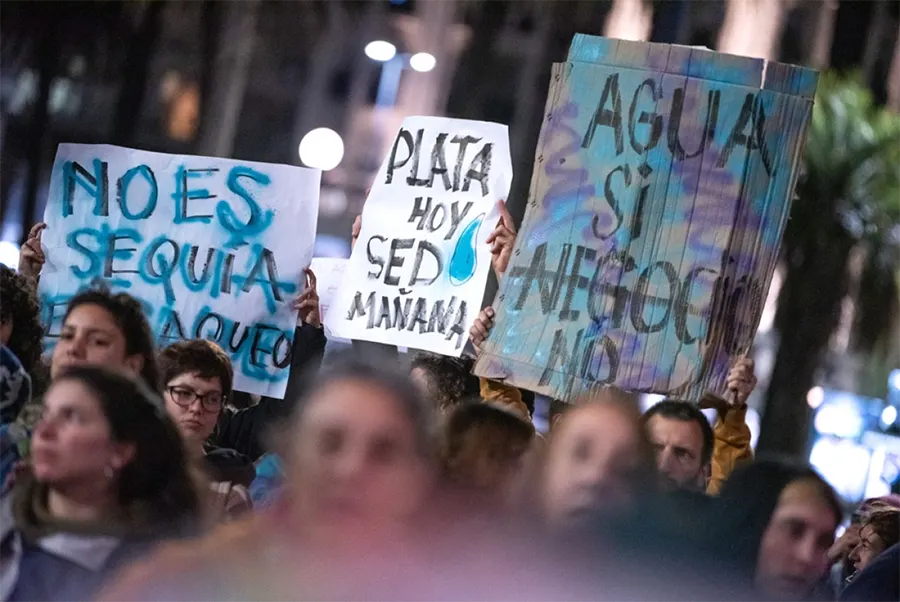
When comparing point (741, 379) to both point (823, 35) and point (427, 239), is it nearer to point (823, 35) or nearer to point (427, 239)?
Answer: point (427, 239)

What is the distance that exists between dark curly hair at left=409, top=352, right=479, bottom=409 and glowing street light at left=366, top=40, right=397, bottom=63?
2763cm

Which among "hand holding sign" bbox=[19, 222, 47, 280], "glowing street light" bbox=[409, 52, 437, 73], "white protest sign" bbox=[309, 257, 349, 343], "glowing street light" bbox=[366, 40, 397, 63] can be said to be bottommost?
"hand holding sign" bbox=[19, 222, 47, 280]

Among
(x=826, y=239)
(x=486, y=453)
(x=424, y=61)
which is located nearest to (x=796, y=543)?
(x=486, y=453)

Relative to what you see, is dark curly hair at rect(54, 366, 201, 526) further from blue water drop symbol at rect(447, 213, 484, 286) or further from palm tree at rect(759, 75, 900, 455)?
palm tree at rect(759, 75, 900, 455)

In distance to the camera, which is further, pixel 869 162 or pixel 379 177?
pixel 869 162

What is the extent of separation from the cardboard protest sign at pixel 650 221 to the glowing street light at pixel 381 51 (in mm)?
27808

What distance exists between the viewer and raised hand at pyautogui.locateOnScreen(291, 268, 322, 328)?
4.05m

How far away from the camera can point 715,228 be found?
3521 mm

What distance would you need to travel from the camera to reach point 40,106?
14945mm

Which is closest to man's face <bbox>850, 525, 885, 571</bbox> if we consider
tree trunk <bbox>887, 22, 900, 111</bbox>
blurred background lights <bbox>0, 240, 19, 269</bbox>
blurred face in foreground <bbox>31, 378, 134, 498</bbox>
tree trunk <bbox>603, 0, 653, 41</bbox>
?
blurred face in foreground <bbox>31, 378, 134, 498</bbox>

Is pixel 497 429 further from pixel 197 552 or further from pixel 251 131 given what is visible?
pixel 251 131

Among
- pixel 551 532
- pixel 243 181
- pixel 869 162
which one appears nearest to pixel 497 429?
pixel 551 532

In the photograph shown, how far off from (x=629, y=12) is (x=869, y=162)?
8.55 metres

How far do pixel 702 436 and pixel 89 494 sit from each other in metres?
1.57
